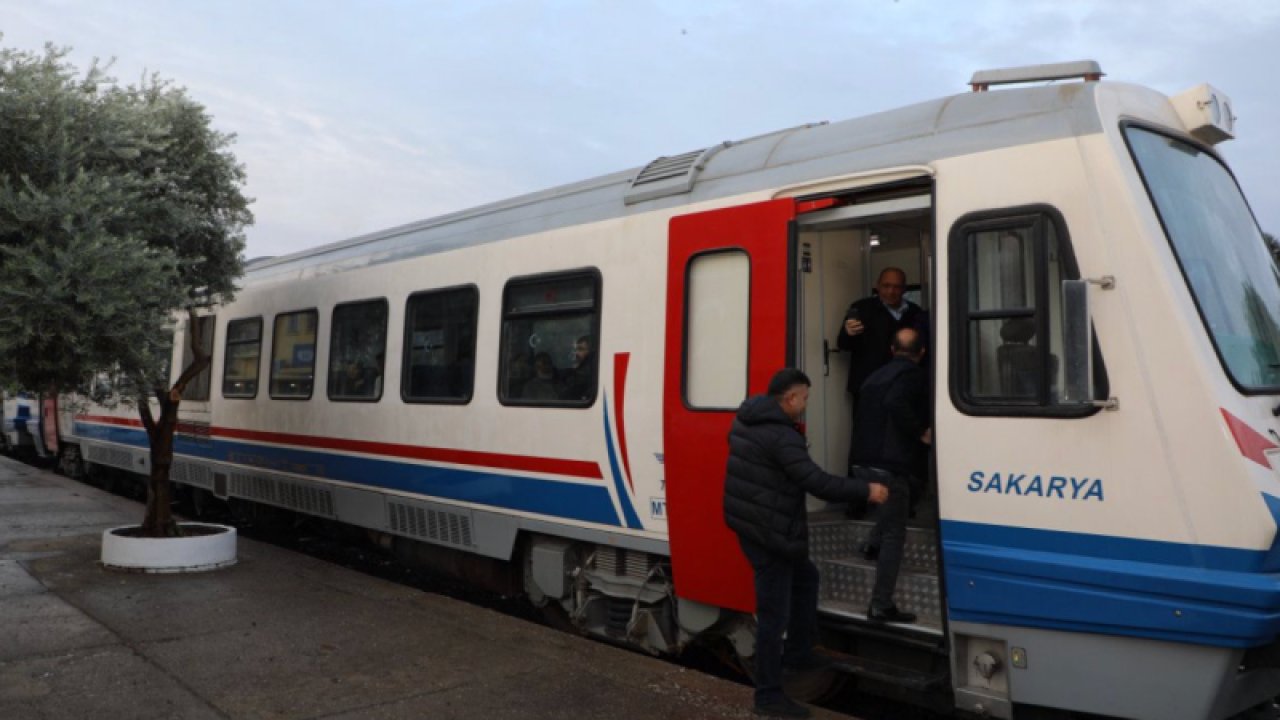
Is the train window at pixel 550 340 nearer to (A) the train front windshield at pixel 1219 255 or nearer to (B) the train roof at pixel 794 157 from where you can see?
(B) the train roof at pixel 794 157

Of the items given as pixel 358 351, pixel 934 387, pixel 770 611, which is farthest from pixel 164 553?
pixel 934 387

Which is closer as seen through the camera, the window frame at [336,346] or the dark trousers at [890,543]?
the dark trousers at [890,543]

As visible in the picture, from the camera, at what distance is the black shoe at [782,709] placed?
4848mm

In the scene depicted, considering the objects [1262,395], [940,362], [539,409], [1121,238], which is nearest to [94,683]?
[539,409]

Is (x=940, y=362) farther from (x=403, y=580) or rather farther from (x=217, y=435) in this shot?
(x=217, y=435)

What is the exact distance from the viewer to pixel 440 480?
774 cm

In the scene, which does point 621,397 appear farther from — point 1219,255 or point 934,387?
point 1219,255

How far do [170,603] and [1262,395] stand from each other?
685 cm

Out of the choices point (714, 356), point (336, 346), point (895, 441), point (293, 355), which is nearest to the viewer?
point (895, 441)

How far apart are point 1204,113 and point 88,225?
6.50 metres

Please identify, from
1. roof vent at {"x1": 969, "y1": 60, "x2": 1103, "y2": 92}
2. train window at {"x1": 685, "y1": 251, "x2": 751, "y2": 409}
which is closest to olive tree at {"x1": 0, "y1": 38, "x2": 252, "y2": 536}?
train window at {"x1": 685, "y1": 251, "x2": 751, "y2": 409}

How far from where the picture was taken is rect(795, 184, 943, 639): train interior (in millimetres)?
5180

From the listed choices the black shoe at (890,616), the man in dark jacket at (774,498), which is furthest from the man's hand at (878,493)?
the black shoe at (890,616)

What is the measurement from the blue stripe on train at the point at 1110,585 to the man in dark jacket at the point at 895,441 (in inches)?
18.2
